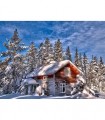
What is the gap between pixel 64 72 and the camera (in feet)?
22.8

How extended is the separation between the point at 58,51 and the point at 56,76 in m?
0.58

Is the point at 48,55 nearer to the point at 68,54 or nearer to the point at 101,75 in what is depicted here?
the point at 68,54

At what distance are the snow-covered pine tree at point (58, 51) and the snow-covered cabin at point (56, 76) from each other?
10cm

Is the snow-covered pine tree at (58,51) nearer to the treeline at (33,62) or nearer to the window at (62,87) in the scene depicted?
the treeline at (33,62)

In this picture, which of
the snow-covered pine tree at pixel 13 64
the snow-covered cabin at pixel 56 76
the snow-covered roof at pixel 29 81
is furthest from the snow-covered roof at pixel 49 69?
the snow-covered pine tree at pixel 13 64

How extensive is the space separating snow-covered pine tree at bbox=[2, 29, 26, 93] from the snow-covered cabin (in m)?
0.29

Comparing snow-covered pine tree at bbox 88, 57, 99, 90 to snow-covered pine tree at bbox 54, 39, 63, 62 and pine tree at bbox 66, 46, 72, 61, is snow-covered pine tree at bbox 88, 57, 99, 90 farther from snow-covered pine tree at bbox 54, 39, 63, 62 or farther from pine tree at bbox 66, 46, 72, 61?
snow-covered pine tree at bbox 54, 39, 63, 62

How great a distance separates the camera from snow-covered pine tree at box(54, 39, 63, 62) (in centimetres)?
669

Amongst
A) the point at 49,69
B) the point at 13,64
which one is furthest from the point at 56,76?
the point at 13,64

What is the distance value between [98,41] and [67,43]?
0.68m

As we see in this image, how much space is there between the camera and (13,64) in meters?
6.86
